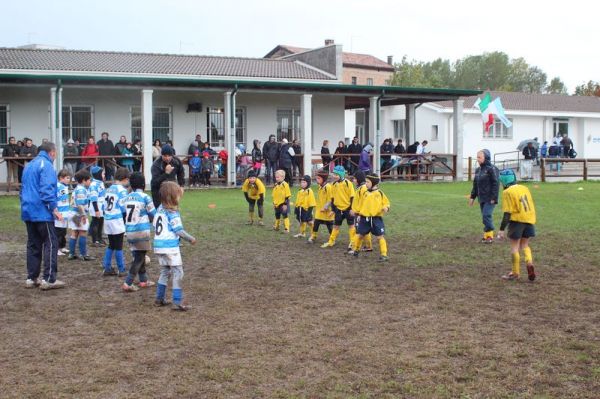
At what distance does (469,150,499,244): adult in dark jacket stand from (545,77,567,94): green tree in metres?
87.7

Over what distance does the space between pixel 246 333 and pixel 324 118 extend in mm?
24832

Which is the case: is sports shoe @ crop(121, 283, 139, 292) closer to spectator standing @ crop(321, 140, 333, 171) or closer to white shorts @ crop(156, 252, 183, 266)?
white shorts @ crop(156, 252, 183, 266)

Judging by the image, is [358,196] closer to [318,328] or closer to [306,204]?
[306,204]

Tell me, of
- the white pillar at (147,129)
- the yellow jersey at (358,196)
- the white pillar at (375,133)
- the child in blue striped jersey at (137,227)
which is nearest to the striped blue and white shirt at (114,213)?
the child in blue striped jersey at (137,227)

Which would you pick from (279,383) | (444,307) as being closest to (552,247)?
(444,307)

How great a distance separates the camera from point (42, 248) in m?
9.26

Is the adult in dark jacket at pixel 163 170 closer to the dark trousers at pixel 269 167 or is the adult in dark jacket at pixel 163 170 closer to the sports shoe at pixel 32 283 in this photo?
the sports shoe at pixel 32 283

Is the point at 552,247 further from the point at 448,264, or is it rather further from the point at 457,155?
the point at 457,155

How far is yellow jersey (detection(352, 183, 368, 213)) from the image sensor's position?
11745mm

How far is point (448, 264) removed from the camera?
35.5 feet

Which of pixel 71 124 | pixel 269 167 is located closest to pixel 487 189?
pixel 269 167

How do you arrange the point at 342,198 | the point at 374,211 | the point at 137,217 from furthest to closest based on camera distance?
the point at 342,198 → the point at 374,211 → the point at 137,217

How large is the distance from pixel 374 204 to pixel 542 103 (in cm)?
4203

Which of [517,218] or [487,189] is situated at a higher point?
[487,189]
